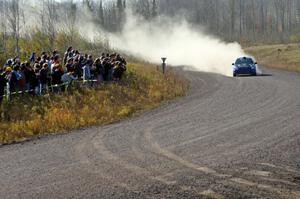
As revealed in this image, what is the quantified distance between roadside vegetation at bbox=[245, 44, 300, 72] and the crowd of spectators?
22.2m

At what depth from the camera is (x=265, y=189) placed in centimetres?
945

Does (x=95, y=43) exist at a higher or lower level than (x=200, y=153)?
higher

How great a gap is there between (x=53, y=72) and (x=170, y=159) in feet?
40.6

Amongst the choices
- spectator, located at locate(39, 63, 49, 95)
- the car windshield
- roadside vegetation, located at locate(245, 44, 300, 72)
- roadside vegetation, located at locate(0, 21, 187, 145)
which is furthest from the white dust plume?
spectator, located at locate(39, 63, 49, 95)

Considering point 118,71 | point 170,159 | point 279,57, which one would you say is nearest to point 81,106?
point 118,71

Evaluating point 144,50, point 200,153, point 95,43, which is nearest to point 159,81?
point 200,153

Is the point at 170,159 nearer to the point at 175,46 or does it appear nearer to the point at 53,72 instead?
the point at 53,72

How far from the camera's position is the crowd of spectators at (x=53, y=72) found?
69.8 ft

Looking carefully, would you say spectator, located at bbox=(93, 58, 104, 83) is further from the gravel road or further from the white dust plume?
the white dust plume

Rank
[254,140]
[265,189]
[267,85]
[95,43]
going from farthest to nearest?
[95,43] < [267,85] < [254,140] < [265,189]

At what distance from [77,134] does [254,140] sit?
568 centimetres

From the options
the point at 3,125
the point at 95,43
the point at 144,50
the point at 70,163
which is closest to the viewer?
the point at 70,163

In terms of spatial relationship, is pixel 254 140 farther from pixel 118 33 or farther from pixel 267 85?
pixel 118 33

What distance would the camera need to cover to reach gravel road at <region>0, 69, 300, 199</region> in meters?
9.59
